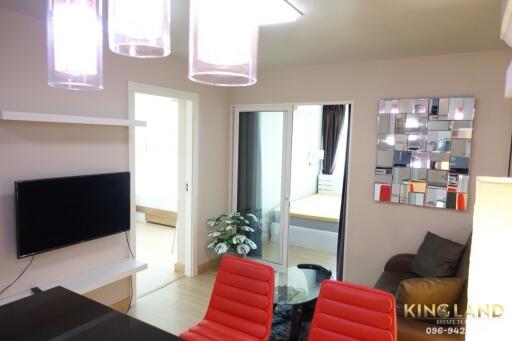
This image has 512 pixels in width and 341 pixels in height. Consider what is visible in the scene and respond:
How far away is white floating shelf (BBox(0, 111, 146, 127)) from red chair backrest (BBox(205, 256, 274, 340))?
1638 millimetres

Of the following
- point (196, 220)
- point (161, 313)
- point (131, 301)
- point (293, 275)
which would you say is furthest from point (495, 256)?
point (196, 220)

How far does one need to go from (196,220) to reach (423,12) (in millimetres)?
3208

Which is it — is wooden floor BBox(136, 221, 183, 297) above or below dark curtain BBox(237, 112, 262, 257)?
below

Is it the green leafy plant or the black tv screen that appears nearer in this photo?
the black tv screen

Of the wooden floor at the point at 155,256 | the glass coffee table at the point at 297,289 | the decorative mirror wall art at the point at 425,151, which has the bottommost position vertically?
the wooden floor at the point at 155,256

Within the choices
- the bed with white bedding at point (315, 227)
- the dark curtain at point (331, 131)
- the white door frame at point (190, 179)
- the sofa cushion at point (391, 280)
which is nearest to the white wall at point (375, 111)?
the sofa cushion at point (391, 280)

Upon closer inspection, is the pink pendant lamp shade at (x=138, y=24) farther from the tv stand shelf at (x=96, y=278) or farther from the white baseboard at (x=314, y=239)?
the white baseboard at (x=314, y=239)

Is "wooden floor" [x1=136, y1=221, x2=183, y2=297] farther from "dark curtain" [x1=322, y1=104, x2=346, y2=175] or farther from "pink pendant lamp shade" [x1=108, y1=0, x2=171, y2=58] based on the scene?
"pink pendant lamp shade" [x1=108, y1=0, x2=171, y2=58]

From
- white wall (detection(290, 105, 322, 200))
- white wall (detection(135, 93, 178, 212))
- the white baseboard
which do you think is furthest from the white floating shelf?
white wall (detection(290, 105, 322, 200))

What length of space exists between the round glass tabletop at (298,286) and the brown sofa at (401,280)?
0.56 m

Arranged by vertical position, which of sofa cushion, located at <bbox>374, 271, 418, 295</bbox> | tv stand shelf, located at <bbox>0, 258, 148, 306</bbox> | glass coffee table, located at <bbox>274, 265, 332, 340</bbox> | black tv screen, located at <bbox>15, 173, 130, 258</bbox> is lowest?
glass coffee table, located at <bbox>274, 265, 332, 340</bbox>

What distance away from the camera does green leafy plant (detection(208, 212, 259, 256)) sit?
13.7 feet

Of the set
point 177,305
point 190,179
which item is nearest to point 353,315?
point 177,305

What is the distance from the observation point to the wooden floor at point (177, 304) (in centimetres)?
323
